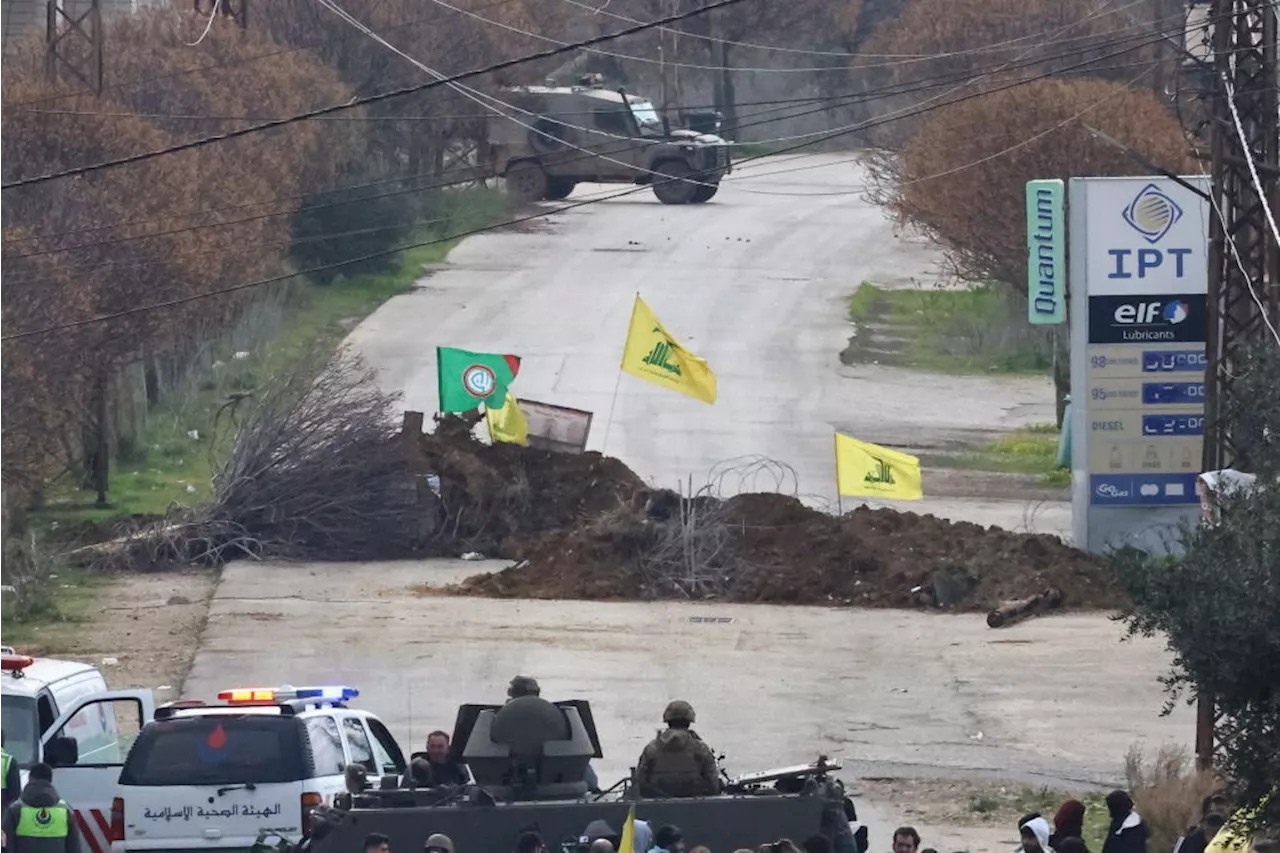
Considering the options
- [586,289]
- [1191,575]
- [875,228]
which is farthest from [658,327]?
[875,228]

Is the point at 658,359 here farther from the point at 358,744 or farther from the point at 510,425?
the point at 358,744

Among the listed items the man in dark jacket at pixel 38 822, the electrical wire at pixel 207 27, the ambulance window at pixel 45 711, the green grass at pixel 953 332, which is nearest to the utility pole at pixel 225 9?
the electrical wire at pixel 207 27

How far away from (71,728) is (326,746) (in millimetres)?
2201

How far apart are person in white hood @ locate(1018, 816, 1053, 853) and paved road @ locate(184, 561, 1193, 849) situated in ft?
15.4

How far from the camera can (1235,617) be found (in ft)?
35.2

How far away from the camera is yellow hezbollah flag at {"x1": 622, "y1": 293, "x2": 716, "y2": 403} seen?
2950 centimetres

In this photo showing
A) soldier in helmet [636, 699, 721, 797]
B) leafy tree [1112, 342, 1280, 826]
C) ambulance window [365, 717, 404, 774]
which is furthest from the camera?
ambulance window [365, 717, 404, 774]

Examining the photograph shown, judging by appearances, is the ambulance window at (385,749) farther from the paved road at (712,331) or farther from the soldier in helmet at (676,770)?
the paved road at (712,331)

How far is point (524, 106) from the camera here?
54.7m

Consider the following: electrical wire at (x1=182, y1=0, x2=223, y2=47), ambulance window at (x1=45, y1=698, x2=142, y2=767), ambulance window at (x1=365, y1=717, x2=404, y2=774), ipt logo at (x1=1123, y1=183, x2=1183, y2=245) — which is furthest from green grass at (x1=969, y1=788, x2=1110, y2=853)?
electrical wire at (x1=182, y1=0, x2=223, y2=47)

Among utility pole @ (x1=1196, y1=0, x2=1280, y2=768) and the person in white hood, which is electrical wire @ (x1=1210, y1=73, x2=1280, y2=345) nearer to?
utility pole @ (x1=1196, y1=0, x2=1280, y2=768)

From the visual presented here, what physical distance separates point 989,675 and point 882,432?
1577 cm

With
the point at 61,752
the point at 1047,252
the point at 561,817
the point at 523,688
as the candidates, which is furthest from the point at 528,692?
the point at 1047,252

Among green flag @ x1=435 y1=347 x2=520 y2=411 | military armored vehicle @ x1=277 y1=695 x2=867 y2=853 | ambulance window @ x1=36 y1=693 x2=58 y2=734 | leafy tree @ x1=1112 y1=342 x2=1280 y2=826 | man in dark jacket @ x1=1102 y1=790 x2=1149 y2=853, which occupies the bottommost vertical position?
man in dark jacket @ x1=1102 y1=790 x2=1149 y2=853
